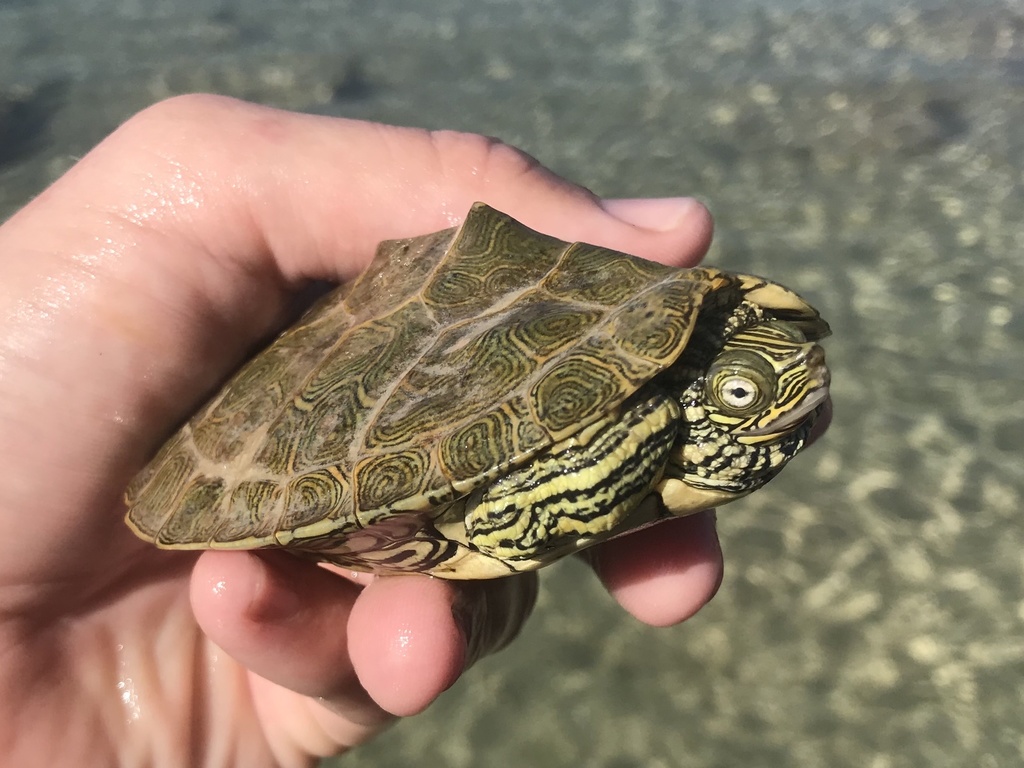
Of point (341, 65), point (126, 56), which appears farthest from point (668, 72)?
point (126, 56)

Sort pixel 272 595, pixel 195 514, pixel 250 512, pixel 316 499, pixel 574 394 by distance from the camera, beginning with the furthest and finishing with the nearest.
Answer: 1. pixel 272 595
2. pixel 195 514
3. pixel 250 512
4. pixel 316 499
5. pixel 574 394

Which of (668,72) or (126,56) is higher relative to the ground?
(126,56)

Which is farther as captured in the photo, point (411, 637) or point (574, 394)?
point (411, 637)

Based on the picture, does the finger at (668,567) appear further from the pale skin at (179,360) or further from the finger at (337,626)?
the finger at (337,626)

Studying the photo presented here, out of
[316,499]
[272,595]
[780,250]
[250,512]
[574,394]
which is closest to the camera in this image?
[574,394]

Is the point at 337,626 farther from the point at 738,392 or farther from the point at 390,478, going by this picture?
the point at 738,392

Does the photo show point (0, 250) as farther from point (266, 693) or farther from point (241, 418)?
point (266, 693)

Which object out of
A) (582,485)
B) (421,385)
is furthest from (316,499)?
(582,485)
